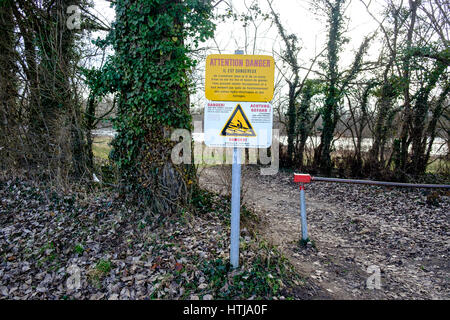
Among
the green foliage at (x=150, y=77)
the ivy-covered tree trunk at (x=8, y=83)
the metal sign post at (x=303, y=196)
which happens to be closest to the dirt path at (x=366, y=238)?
the metal sign post at (x=303, y=196)

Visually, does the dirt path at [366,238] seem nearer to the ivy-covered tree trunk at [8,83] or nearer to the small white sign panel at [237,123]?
the small white sign panel at [237,123]

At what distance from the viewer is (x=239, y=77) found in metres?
2.89

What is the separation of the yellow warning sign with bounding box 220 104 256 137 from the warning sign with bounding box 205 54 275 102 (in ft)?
0.54

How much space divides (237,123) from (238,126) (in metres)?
0.04

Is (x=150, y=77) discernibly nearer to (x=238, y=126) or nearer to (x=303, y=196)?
(x=238, y=126)

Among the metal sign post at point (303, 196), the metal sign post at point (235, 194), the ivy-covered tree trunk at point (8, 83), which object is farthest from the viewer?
the ivy-covered tree trunk at point (8, 83)

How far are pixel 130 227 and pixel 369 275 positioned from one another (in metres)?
3.84

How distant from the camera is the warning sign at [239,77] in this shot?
287 cm

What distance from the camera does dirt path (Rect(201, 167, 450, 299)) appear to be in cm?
365

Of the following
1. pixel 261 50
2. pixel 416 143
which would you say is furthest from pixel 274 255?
pixel 261 50

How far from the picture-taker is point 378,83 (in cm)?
1001

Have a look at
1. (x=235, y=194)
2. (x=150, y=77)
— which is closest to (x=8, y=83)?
(x=150, y=77)

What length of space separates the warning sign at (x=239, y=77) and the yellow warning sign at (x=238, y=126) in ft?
0.54
